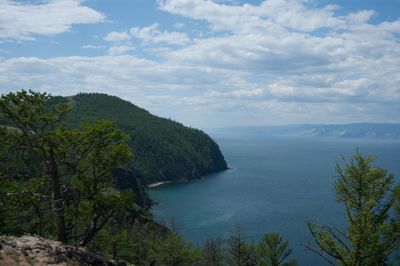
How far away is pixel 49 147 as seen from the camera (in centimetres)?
2361

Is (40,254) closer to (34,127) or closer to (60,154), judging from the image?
(60,154)

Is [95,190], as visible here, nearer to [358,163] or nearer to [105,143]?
[105,143]

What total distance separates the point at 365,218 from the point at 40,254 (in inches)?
660

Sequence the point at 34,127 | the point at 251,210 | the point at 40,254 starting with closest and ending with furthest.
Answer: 1. the point at 40,254
2. the point at 34,127
3. the point at 251,210

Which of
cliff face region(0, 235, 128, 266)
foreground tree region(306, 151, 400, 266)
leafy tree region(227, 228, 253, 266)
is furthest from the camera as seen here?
leafy tree region(227, 228, 253, 266)

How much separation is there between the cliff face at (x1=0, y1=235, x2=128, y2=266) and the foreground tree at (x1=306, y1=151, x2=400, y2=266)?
12.9 metres

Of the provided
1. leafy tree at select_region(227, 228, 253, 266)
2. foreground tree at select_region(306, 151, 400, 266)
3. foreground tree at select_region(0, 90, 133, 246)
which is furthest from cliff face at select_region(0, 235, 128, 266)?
leafy tree at select_region(227, 228, 253, 266)

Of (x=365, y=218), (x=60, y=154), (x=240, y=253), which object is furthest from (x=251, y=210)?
(x=60, y=154)

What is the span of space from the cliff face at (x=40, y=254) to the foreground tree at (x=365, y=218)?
12873mm

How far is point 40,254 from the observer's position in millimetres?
20250

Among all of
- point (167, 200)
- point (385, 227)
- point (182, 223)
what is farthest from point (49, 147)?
point (167, 200)

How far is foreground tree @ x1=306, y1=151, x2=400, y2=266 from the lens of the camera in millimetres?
21891

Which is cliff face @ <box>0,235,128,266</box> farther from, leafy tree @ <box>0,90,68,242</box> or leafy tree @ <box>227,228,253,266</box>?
leafy tree @ <box>227,228,253,266</box>

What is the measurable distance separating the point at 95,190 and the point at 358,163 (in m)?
15.7
